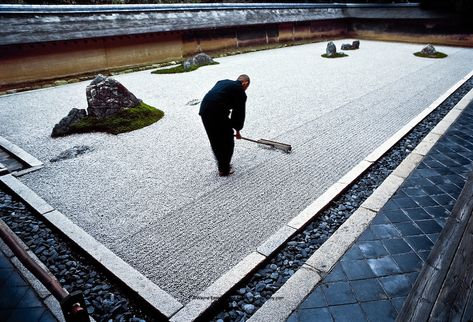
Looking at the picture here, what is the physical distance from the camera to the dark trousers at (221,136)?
200 inches

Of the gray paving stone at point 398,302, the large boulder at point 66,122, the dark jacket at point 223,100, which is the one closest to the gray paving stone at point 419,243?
the gray paving stone at point 398,302

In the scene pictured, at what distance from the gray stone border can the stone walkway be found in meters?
5.36

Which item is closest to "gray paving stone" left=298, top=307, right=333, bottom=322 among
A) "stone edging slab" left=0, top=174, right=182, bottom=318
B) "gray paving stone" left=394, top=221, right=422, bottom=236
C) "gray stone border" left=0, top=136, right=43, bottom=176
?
"stone edging slab" left=0, top=174, right=182, bottom=318

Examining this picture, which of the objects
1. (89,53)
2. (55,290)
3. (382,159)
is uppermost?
(89,53)

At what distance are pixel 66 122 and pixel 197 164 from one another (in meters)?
3.92

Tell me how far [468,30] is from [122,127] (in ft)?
77.9

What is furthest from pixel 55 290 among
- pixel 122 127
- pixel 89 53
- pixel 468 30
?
pixel 468 30

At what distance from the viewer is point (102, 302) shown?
10.3ft

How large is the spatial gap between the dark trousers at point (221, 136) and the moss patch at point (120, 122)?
3284mm

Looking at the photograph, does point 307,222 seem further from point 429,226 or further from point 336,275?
point 429,226

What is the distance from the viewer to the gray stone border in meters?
5.73

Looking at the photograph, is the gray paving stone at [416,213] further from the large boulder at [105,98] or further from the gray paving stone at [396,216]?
the large boulder at [105,98]

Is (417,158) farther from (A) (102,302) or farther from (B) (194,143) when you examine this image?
(A) (102,302)

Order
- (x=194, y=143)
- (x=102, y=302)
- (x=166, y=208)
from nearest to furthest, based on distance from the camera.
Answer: (x=102, y=302), (x=166, y=208), (x=194, y=143)
